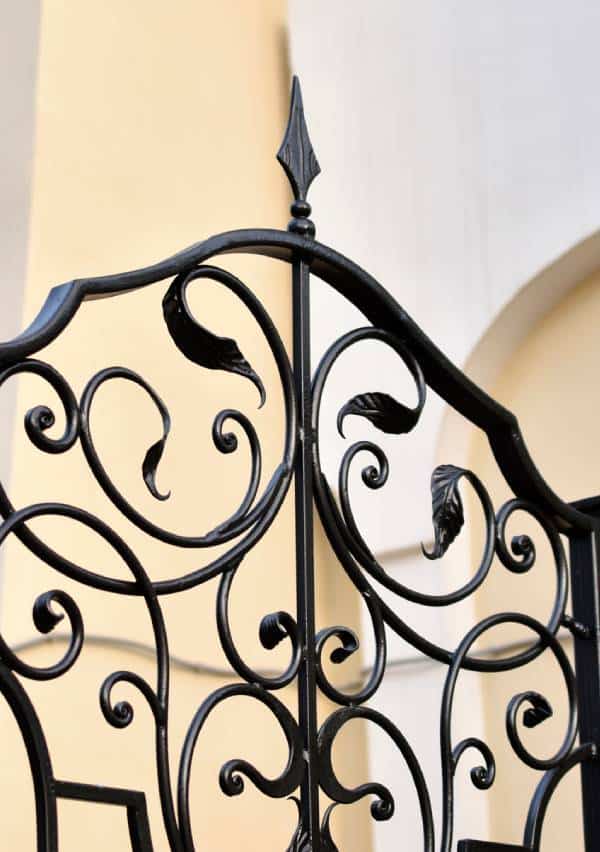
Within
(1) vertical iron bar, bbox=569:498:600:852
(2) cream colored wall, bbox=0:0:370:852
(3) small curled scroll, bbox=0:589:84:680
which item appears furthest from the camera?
(2) cream colored wall, bbox=0:0:370:852

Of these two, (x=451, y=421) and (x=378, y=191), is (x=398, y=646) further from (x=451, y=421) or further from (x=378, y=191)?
(x=378, y=191)

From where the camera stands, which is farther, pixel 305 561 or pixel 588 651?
pixel 588 651

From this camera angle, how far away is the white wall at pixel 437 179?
402cm

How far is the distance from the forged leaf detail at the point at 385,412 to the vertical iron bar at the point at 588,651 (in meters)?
0.37

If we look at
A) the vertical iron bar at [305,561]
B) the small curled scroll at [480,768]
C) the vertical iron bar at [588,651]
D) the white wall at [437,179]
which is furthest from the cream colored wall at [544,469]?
the vertical iron bar at [305,561]

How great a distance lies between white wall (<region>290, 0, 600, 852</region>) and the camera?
13.2 feet

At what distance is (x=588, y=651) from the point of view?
2.11 metres

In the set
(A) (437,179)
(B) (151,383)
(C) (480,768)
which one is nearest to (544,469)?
(A) (437,179)

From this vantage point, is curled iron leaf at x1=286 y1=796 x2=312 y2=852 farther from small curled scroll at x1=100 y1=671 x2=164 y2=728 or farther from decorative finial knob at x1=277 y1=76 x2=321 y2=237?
decorative finial knob at x1=277 y1=76 x2=321 y2=237

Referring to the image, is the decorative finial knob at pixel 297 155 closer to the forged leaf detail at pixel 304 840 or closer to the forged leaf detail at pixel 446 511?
the forged leaf detail at pixel 446 511

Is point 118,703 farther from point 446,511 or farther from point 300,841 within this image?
point 446,511

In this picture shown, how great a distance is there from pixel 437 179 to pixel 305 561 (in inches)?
106

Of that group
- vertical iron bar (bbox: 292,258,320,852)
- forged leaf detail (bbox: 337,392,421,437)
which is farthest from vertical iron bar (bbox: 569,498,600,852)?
vertical iron bar (bbox: 292,258,320,852)

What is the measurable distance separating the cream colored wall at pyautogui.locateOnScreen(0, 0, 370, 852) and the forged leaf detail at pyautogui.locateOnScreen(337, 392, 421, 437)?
5.86 ft
